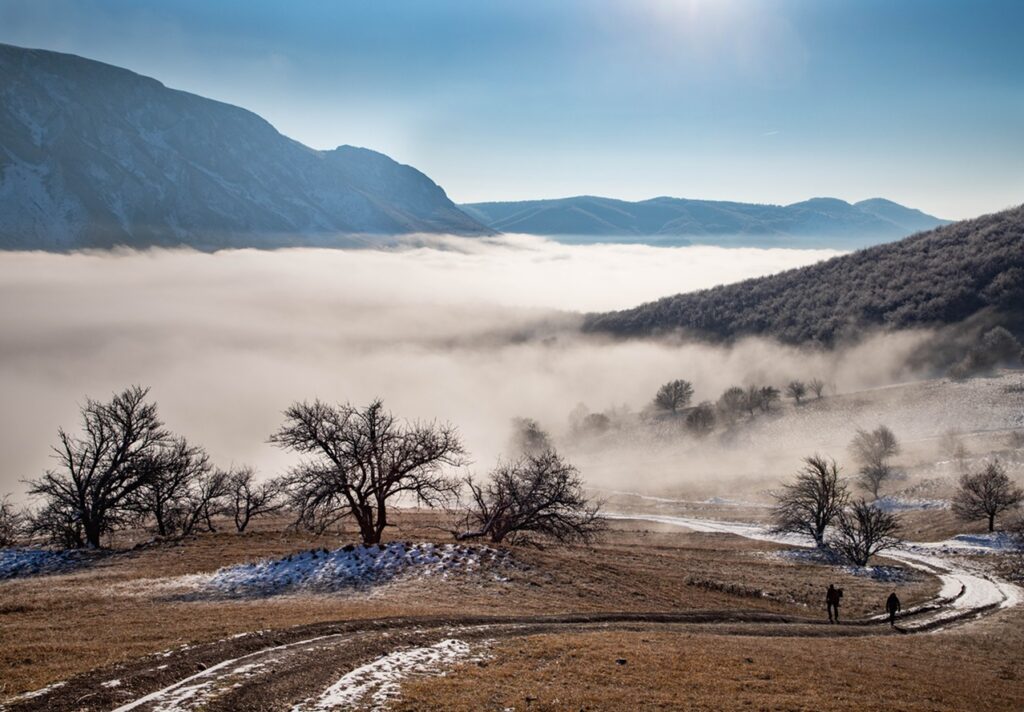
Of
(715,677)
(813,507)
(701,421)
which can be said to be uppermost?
(701,421)

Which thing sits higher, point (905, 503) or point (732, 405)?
point (732, 405)

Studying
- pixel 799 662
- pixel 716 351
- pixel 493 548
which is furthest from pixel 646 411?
pixel 799 662

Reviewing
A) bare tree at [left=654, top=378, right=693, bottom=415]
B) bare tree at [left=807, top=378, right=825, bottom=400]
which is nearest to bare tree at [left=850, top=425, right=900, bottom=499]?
bare tree at [left=807, top=378, right=825, bottom=400]

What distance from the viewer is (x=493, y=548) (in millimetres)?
33312

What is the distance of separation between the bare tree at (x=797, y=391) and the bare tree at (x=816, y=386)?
6.28ft

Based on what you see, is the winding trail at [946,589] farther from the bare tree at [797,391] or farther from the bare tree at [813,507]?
the bare tree at [797,391]

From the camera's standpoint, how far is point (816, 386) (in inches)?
5595

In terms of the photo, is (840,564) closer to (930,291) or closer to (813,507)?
(813,507)

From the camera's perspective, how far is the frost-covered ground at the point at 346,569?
91.9 feet

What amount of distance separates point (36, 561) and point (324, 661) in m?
28.6

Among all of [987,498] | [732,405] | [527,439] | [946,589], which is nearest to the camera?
[946,589]

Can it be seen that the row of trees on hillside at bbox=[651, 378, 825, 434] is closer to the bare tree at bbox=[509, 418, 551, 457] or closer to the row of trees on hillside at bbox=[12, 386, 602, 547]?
the bare tree at bbox=[509, 418, 551, 457]

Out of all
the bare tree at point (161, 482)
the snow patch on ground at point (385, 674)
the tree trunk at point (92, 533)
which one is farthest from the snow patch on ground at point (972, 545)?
the tree trunk at point (92, 533)

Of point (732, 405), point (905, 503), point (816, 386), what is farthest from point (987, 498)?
point (816, 386)
